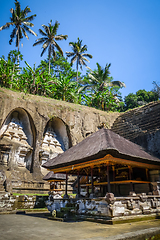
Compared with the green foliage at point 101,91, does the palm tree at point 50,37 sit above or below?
above

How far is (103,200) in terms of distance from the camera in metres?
6.36

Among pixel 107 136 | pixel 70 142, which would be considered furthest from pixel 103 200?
pixel 70 142

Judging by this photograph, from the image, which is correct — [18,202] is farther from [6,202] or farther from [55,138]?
[55,138]

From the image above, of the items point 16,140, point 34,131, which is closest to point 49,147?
point 34,131

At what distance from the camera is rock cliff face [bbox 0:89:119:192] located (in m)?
15.1

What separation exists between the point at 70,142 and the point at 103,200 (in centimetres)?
1236

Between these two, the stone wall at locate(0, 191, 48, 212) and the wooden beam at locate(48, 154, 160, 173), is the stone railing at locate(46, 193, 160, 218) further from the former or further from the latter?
the stone wall at locate(0, 191, 48, 212)

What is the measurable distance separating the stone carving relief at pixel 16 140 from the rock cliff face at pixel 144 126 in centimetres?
882

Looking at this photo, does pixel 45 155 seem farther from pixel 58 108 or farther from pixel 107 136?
pixel 107 136

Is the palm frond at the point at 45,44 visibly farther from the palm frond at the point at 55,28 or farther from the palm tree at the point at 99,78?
the palm tree at the point at 99,78

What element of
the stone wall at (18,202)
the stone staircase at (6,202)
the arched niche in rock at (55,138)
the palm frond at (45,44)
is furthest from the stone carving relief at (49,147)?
the palm frond at (45,44)

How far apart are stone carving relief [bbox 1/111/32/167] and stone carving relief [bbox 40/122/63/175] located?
1482 mm

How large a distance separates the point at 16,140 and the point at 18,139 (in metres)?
0.23

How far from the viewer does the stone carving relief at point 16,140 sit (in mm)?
15737
